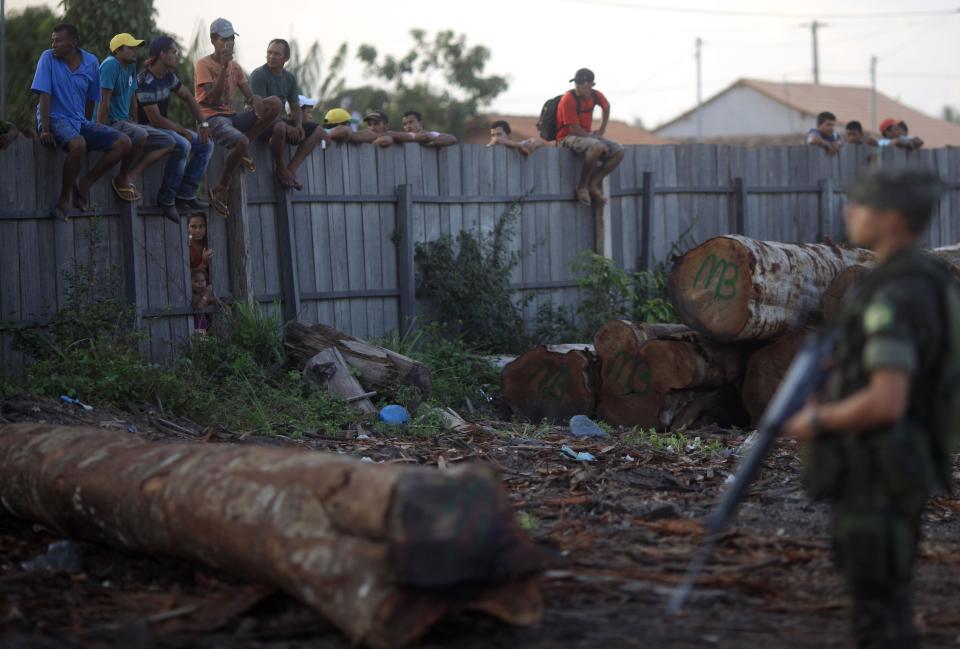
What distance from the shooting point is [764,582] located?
4.78 meters

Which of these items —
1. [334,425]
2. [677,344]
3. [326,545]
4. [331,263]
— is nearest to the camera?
[326,545]

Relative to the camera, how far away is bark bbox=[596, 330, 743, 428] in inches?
367

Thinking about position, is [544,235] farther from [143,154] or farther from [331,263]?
[143,154]

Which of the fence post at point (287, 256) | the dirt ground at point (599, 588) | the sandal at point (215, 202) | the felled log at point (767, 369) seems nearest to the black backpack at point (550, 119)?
the fence post at point (287, 256)

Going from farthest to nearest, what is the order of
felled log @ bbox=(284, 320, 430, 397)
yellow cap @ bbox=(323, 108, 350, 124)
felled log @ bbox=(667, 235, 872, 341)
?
yellow cap @ bbox=(323, 108, 350, 124) → felled log @ bbox=(284, 320, 430, 397) → felled log @ bbox=(667, 235, 872, 341)

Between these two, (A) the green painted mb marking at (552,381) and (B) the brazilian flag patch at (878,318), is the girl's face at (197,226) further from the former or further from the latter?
(B) the brazilian flag patch at (878,318)

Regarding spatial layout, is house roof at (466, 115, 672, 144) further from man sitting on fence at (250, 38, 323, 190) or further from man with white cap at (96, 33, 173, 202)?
man with white cap at (96, 33, 173, 202)

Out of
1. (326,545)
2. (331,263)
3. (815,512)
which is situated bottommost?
(815,512)

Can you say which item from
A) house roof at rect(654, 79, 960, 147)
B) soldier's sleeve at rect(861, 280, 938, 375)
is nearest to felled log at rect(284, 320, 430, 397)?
soldier's sleeve at rect(861, 280, 938, 375)

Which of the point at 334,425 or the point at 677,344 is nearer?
the point at 334,425

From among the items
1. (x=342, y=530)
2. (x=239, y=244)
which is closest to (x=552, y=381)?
(x=239, y=244)

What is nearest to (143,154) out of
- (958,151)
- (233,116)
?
(233,116)

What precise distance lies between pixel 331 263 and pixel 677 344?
11.6ft

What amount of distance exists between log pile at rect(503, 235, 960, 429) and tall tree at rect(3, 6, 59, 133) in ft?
43.8
